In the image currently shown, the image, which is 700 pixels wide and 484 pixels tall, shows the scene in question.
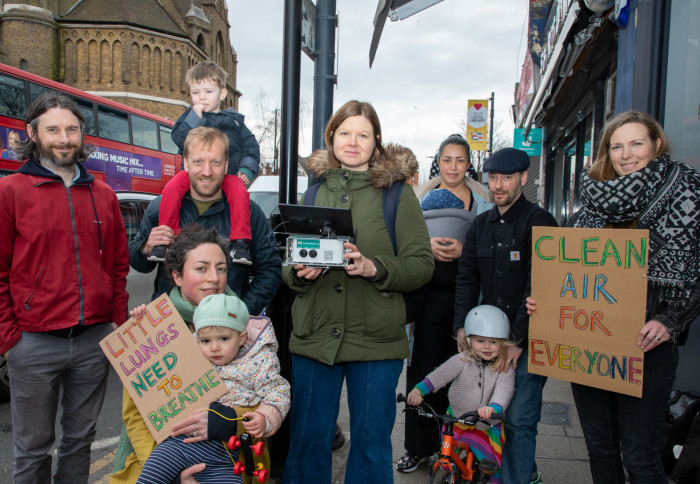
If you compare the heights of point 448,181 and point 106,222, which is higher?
point 448,181

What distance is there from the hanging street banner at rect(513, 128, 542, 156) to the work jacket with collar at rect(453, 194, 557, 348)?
464 inches

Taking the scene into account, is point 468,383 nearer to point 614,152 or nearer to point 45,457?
point 614,152

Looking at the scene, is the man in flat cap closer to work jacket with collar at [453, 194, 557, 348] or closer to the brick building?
work jacket with collar at [453, 194, 557, 348]

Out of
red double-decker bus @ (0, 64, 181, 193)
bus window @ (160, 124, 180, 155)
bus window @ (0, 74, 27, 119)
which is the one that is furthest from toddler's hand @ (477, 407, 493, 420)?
bus window @ (160, 124, 180, 155)

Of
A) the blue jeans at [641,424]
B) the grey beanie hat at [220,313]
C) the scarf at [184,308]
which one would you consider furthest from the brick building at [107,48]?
the blue jeans at [641,424]

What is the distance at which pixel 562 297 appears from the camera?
2.60m

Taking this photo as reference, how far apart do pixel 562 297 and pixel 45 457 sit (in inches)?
110

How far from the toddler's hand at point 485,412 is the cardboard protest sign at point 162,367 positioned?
137 centimetres

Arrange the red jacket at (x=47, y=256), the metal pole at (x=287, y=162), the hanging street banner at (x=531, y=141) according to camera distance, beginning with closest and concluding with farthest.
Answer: the red jacket at (x=47, y=256) < the metal pole at (x=287, y=162) < the hanging street banner at (x=531, y=141)

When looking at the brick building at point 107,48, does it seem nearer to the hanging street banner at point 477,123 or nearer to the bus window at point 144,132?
the bus window at point 144,132

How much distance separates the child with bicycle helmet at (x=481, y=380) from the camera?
281 centimetres

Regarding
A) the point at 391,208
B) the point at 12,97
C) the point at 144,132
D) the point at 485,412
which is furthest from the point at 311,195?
the point at 144,132

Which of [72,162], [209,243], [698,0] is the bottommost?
[209,243]

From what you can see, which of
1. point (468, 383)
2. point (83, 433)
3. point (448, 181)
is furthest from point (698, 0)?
point (83, 433)
